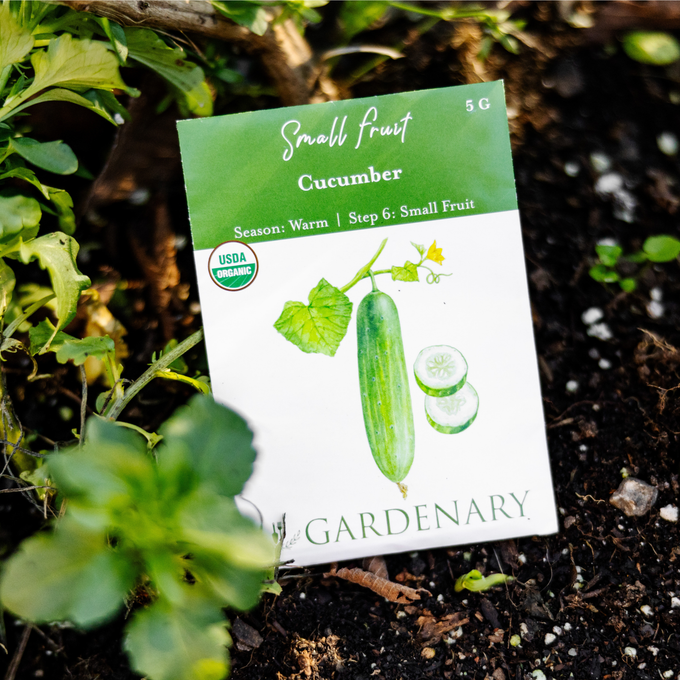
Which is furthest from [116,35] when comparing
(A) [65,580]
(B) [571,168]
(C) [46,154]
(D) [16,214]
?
(B) [571,168]

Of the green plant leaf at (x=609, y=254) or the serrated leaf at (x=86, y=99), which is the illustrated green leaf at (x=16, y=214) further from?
the green plant leaf at (x=609, y=254)

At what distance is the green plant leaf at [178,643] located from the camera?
27.0 inches

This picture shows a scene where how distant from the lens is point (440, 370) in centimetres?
106

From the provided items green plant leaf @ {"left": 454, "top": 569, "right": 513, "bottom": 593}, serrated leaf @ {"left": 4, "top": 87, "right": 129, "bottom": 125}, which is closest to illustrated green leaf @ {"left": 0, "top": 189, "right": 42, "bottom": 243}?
serrated leaf @ {"left": 4, "top": 87, "right": 129, "bottom": 125}

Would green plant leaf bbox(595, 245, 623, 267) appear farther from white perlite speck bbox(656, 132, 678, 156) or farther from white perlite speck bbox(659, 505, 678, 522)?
white perlite speck bbox(659, 505, 678, 522)

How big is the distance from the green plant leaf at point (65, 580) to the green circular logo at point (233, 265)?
48 cm

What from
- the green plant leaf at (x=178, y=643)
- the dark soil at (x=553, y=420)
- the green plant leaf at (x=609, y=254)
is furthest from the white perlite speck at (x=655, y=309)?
the green plant leaf at (x=178, y=643)

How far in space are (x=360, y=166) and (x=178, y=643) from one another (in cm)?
78

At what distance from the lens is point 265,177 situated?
3.38ft

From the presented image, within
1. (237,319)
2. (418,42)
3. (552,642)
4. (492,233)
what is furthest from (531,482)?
(418,42)

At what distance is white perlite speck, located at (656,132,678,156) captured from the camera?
1288 millimetres

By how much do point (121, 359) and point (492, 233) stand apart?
0.76 metres

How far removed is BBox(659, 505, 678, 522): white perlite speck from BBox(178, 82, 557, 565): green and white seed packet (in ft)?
0.78

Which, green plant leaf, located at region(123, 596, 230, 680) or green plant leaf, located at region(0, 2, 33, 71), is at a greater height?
green plant leaf, located at region(0, 2, 33, 71)
